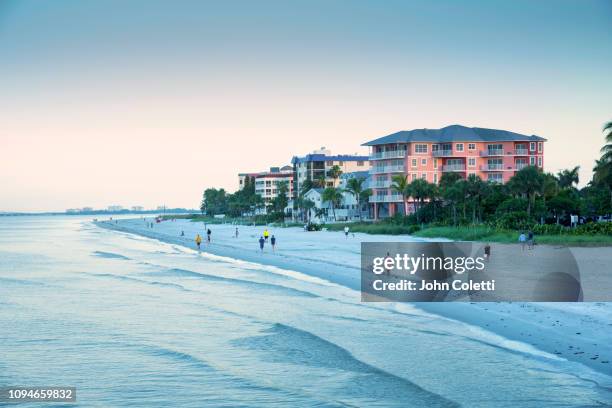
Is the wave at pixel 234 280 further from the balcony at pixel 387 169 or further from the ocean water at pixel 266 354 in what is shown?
the balcony at pixel 387 169

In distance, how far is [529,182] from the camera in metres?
63.6

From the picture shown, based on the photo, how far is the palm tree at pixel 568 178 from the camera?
353 ft

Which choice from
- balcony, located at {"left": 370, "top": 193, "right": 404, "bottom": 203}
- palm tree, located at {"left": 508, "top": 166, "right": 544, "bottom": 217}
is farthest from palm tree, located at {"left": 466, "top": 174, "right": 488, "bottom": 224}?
balcony, located at {"left": 370, "top": 193, "right": 404, "bottom": 203}

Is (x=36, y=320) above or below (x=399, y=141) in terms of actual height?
below

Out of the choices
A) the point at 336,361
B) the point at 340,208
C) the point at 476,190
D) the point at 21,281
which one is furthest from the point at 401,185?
the point at 336,361

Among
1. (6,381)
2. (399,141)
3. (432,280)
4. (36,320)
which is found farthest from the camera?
(399,141)

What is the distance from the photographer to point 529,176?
63625 mm

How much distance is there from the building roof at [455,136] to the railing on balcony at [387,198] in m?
7.26

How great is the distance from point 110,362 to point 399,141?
250 ft

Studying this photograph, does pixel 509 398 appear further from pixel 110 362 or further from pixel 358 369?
pixel 110 362

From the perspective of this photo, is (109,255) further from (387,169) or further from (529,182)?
(387,169)

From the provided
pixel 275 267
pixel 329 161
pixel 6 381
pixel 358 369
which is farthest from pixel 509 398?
pixel 329 161

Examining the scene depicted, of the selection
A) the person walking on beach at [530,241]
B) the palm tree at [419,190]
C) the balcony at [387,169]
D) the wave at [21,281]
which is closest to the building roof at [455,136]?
the balcony at [387,169]

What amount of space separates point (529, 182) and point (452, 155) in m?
27.4
